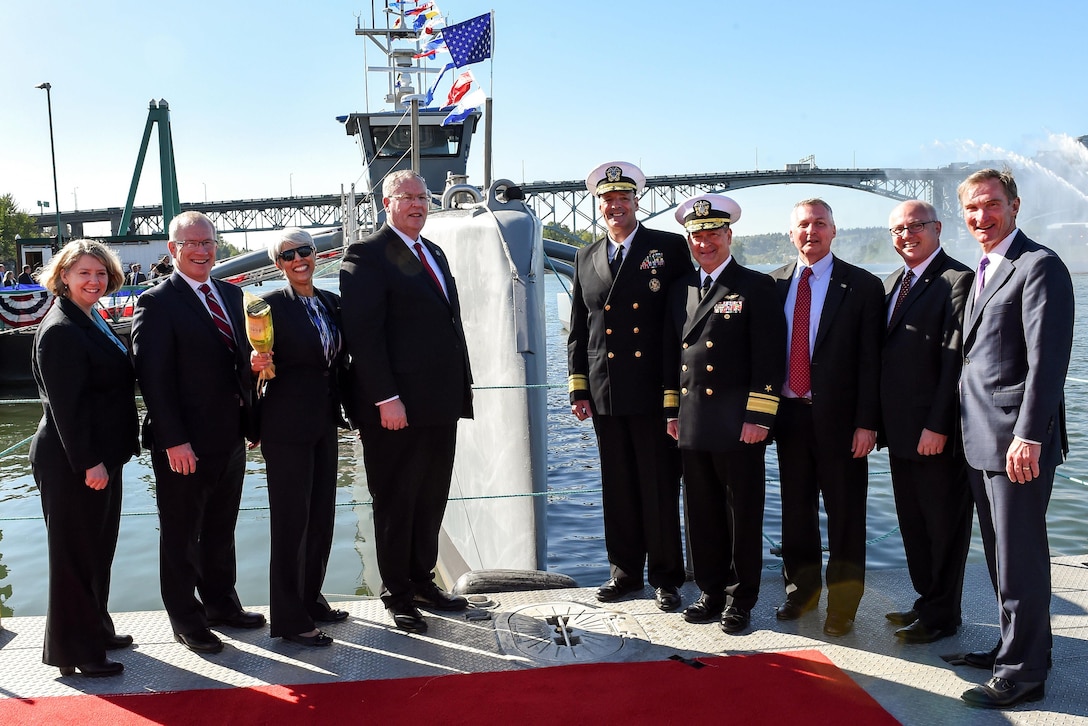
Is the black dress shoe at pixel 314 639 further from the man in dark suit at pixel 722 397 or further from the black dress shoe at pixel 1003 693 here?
the black dress shoe at pixel 1003 693

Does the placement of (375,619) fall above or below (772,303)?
below

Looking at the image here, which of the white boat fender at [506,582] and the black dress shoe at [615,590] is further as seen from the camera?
the white boat fender at [506,582]

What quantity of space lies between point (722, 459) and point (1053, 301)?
136cm

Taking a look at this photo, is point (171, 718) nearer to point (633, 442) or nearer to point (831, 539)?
point (633, 442)

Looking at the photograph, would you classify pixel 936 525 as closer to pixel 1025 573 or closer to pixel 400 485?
pixel 1025 573

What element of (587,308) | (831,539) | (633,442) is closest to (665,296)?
(587,308)

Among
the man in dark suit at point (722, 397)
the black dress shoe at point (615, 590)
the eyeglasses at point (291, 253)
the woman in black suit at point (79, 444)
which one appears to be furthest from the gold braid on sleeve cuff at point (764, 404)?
the woman in black suit at point (79, 444)

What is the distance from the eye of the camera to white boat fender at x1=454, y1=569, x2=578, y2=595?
412 centimetres

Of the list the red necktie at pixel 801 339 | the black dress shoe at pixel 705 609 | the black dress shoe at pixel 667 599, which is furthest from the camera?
the black dress shoe at pixel 667 599

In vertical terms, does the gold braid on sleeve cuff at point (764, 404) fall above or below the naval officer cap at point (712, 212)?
below

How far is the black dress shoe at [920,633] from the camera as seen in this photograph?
11.3 feet

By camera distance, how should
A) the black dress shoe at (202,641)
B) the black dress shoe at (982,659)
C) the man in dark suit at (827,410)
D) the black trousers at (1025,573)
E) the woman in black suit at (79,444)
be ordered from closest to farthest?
the black trousers at (1025,573) → the woman in black suit at (79,444) → the black dress shoe at (982,659) → the black dress shoe at (202,641) → the man in dark suit at (827,410)

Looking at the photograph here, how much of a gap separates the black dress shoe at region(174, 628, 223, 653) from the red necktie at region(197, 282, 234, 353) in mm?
1100

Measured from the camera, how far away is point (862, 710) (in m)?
2.91
